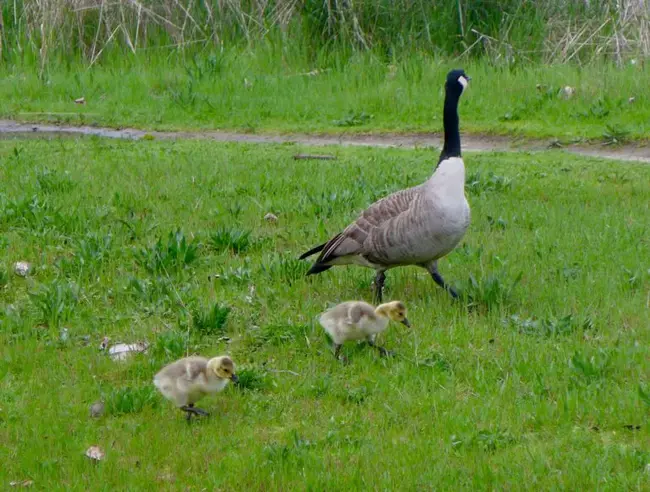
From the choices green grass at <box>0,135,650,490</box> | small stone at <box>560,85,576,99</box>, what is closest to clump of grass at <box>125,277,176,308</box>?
green grass at <box>0,135,650,490</box>

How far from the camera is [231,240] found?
8664 mm

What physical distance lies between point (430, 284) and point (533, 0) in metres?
9.79

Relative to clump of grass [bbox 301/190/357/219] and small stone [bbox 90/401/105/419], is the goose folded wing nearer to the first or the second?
clump of grass [bbox 301/190/357/219]

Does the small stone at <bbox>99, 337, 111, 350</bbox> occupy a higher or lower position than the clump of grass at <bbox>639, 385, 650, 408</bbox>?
lower

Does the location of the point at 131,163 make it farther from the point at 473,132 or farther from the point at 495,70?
the point at 495,70

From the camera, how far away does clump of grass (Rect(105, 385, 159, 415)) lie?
5793 millimetres

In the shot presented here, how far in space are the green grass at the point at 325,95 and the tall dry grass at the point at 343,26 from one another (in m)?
0.43

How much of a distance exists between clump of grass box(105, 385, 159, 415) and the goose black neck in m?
2.91

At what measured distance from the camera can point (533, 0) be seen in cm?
1650

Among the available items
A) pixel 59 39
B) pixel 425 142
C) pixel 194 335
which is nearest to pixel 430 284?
pixel 194 335

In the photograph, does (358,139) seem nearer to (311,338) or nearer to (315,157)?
(315,157)

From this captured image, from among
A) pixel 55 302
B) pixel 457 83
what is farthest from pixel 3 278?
pixel 457 83

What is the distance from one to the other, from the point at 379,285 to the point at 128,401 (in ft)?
8.08

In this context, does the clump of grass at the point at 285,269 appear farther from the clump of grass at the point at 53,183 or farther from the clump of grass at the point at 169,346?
the clump of grass at the point at 53,183
